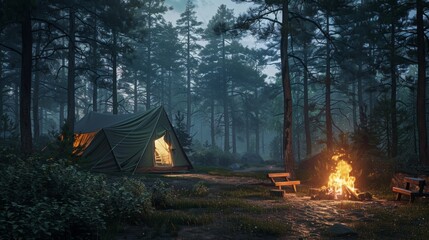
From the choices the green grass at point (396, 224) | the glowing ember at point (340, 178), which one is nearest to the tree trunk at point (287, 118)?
the glowing ember at point (340, 178)

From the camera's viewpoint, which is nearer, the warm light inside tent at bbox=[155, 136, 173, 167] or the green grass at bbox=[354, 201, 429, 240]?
the green grass at bbox=[354, 201, 429, 240]

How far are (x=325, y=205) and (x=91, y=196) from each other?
616 cm

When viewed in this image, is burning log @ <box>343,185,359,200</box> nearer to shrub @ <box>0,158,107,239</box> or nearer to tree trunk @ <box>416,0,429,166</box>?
tree trunk @ <box>416,0,429,166</box>

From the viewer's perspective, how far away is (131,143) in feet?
59.6

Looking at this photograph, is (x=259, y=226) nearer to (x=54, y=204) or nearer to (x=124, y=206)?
(x=124, y=206)

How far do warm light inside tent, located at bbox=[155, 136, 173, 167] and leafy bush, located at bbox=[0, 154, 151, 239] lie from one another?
13.2m

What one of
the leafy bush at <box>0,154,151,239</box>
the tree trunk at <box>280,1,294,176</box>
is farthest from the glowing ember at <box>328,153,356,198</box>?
the leafy bush at <box>0,154,151,239</box>

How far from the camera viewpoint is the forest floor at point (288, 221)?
6.13 m

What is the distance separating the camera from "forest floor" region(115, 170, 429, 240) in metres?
6.13

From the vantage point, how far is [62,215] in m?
5.06

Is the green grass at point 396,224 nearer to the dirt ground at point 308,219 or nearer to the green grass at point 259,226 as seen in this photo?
the dirt ground at point 308,219

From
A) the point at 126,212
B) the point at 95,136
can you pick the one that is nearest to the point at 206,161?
the point at 95,136

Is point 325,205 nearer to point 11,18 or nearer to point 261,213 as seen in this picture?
point 261,213

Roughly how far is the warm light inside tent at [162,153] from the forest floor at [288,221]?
1087 cm
